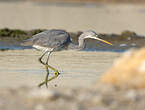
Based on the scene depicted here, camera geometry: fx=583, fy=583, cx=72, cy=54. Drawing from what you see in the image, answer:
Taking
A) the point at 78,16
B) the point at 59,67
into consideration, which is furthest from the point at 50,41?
the point at 78,16

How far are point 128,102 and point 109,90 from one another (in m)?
0.42

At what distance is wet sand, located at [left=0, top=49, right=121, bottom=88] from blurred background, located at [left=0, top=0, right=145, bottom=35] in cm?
726

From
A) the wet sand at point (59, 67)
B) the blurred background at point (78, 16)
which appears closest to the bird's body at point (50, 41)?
the wet sand at point (59, 67)

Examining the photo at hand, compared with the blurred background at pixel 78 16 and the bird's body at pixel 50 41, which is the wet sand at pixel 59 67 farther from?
the blurred background at pixel 78 16

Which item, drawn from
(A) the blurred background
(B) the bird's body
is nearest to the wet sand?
(B) the bird's body

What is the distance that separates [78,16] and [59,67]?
17160 millimetres

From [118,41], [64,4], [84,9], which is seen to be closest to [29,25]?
[118,41]

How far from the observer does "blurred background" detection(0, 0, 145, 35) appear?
945 inches

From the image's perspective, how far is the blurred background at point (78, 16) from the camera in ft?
78.8

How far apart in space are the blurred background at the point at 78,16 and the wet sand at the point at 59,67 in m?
7.26

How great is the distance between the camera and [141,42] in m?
17.9

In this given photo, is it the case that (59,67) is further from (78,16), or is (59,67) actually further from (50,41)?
(78,16)

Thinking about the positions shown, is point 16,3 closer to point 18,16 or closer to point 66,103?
point 18,16

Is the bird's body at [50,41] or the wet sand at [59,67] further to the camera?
Result: the bird's body at [50,41]
